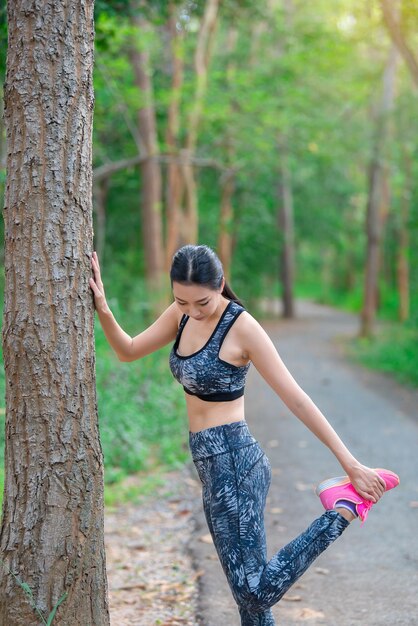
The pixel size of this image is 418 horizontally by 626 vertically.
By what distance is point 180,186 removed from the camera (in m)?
19.9

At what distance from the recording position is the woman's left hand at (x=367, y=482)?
3.35 meters

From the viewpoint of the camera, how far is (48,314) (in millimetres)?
3406

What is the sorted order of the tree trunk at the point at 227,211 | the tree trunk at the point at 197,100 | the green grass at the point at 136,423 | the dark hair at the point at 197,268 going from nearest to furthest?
1. the dark hair at the point at 197,268
2. the green grass at the point at 136,423
3. the tree trunk at the point at 197,100
4. the tree trunk at the point at 227,211

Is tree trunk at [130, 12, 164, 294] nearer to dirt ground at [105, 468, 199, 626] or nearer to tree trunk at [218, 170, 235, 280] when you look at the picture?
dirt ground at [105, 468, 199, 626]

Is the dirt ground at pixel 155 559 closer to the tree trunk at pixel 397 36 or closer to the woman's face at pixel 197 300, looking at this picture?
the woman's face at pixel 197 300

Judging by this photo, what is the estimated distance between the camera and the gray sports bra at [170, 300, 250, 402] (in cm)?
339

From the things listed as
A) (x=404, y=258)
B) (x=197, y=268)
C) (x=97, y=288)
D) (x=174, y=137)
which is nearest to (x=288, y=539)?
(x=97, y=288)

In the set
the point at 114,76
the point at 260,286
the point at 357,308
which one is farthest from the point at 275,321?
the point at 114,76

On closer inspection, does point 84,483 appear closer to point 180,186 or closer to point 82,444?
point 82,444

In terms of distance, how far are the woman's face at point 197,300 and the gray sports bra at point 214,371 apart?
89 millimetres

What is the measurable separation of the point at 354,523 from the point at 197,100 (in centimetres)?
1301

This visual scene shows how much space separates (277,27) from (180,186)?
499cm

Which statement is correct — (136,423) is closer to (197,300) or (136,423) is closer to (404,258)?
(197,300)

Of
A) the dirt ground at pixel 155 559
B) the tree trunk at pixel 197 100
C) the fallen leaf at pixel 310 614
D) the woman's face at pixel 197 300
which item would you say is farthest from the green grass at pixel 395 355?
the woman's face at pixel 197 300
